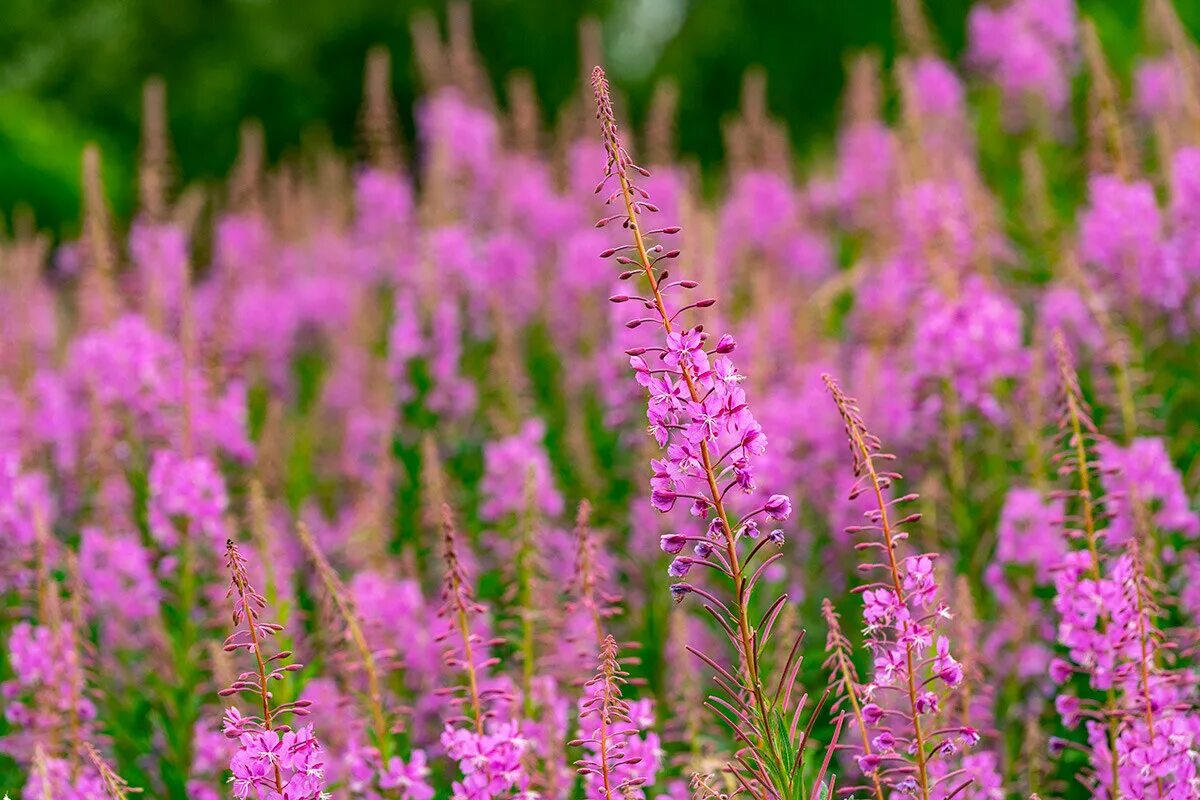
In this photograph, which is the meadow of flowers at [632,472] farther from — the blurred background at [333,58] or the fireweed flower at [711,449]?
the blurred background at [333,58]

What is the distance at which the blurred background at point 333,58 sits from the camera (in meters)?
15.0

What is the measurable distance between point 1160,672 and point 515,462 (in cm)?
263

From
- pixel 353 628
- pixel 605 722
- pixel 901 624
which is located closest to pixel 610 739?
pixel 605 722

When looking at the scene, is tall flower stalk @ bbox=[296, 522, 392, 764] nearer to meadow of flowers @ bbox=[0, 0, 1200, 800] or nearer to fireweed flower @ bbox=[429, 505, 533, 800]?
meadow of flowers @ bbox=[0, 0, 1200, 800]

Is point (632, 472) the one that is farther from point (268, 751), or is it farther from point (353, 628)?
point (268, 751)

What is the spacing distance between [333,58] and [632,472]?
13084mm

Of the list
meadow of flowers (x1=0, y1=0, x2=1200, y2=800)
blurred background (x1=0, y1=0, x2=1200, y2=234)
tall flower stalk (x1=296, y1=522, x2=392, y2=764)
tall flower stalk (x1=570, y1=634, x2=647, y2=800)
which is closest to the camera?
tall flower stalk (x1=570, y1=634, x2=647, y2=800)

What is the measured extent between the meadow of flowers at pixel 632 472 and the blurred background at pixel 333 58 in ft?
25.1

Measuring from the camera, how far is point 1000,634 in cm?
388

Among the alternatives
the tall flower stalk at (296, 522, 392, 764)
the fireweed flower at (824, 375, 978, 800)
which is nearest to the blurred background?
the tall flower stalk at (296, 522, 392, 764)

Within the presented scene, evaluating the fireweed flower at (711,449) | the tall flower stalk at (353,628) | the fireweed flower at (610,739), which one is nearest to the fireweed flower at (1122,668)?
the fireweed flower at (711,449)

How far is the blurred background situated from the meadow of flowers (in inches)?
301

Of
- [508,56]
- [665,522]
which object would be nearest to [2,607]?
[665,522]

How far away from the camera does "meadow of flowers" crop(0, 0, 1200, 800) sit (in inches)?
99.9
